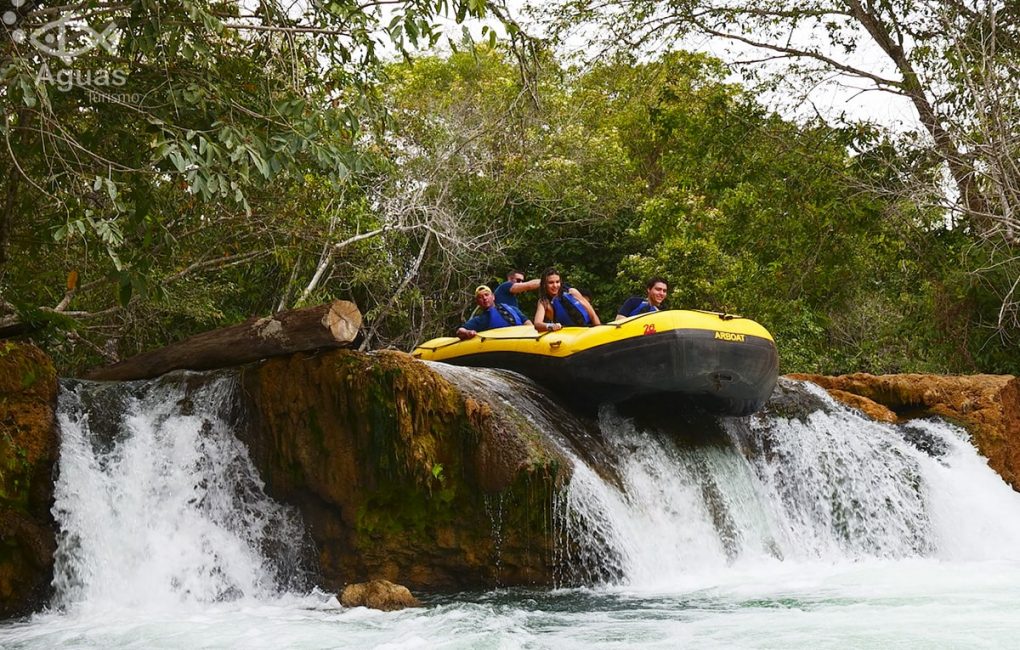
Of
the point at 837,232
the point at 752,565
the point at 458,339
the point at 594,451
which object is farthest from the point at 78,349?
the point at 837,232

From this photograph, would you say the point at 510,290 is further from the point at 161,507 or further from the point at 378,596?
the point at 378,596

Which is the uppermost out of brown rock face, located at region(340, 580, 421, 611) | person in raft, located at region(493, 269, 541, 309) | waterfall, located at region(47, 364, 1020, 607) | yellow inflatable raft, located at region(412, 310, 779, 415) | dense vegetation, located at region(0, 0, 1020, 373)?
dense vegetation, located at region(0, 0, 1020, 373)

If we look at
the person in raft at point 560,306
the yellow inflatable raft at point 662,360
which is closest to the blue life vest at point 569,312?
the person in raft at point 560,306

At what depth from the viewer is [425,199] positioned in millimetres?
17328

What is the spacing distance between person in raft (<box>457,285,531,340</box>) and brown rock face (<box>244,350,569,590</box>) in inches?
114

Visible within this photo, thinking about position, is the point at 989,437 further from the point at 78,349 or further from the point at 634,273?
the point at 78,349

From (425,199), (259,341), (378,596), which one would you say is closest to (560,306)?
(259,341)

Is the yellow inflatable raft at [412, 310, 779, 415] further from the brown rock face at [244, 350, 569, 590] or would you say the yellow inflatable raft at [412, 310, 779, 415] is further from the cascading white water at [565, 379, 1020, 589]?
the brown rock face at [244, 350, 569, 590]

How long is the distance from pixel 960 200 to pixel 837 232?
5.50 feet

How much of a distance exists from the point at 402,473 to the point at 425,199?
1020 centimetres

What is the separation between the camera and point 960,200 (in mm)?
13320

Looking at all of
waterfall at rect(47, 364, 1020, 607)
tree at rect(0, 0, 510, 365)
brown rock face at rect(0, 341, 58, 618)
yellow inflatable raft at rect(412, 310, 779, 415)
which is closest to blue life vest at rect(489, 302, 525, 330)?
yellow inflatable raft at rect(412, 310, 779, 415)

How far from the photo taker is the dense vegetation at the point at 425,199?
6508 mm

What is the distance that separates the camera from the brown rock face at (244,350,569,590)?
7566mm
